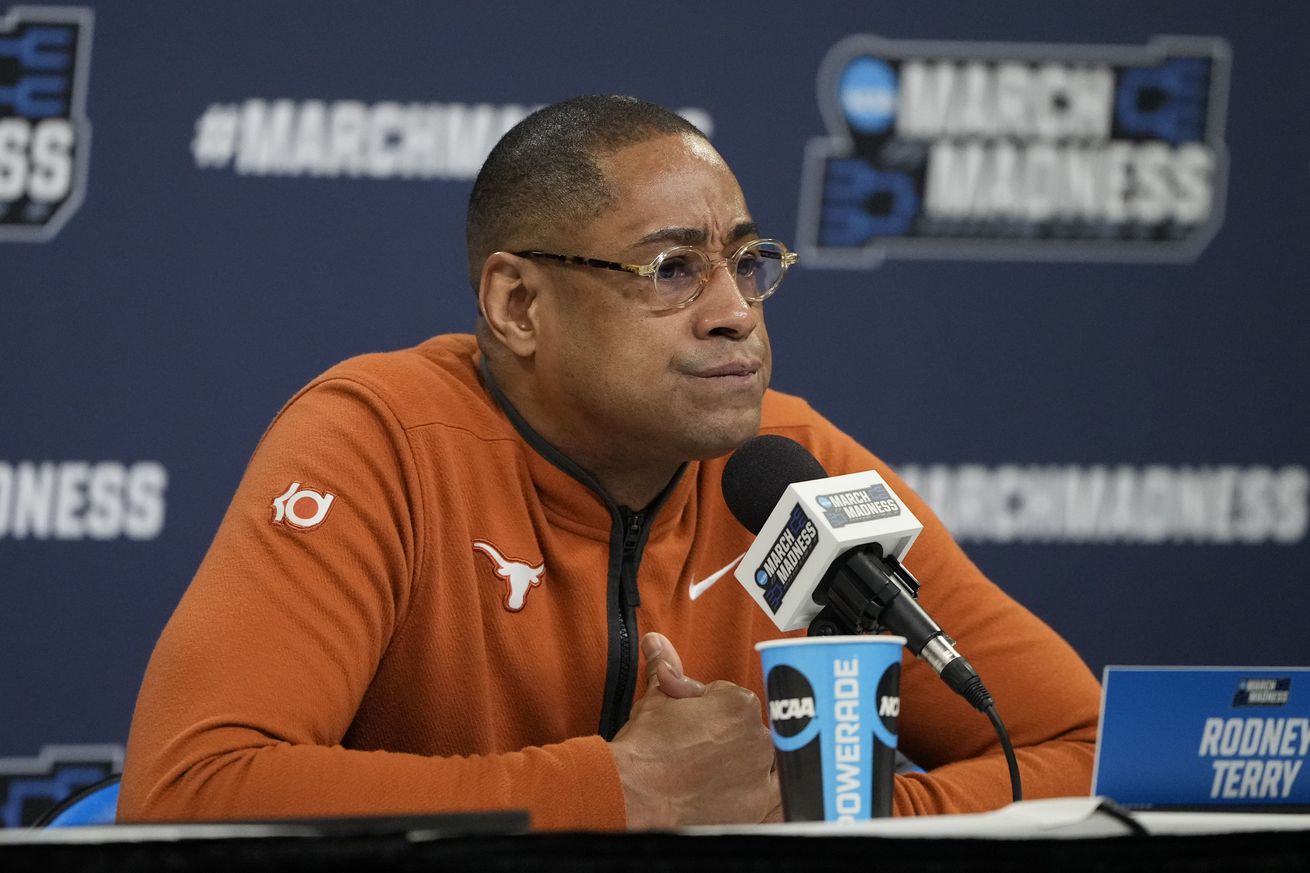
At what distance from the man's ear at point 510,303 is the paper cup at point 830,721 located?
0.97 metres

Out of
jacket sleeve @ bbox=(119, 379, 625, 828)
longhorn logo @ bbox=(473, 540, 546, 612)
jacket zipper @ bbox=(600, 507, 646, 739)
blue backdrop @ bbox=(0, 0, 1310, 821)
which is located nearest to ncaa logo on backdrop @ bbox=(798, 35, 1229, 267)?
blue backdrop @ bbox=(0, 0, 1310, 821)

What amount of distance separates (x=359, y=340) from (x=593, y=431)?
1.11 m

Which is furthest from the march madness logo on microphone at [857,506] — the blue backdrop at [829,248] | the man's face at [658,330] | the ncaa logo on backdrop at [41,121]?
the ncaa logo on backdrop at [41,121]

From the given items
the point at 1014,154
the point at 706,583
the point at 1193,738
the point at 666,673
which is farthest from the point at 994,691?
the point at 1014,154

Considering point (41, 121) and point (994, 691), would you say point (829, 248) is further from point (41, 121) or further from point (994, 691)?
point (41, 121)

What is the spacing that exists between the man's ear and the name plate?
3.55 feet

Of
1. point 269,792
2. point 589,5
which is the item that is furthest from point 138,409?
point 269,792

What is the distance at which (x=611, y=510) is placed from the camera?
6.29 feet

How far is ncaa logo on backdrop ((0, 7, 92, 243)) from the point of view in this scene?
2.87 metres

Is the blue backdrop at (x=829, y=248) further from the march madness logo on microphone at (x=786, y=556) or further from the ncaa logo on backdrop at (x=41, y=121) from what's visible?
the march madness logo on microphone at (x=786, y=556)

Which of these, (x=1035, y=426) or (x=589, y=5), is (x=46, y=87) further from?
(x=1035, y=426)

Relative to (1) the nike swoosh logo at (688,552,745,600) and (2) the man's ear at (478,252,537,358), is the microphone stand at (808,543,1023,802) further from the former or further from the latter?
(2) the man's ear at (478,252,537,358)

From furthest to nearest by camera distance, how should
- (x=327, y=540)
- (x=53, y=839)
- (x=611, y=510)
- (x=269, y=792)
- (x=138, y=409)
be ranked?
(x=138, y=409)
(x=611, y=510)
(x=327, y=540)
(x=269, y=792)
(x=53, y=839)

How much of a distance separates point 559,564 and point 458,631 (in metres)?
0.16
